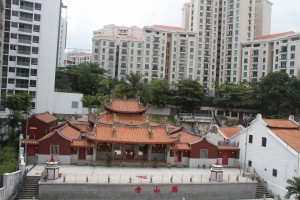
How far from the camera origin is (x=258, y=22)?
84.9 m

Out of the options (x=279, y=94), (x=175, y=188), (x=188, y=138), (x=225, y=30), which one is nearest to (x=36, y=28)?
(x=188, y=138)

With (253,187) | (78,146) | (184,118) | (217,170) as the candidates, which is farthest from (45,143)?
(184,118)

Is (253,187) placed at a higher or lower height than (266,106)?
lower

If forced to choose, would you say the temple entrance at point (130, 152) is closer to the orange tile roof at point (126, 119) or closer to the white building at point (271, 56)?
the orange tile roof at point (126, 119)

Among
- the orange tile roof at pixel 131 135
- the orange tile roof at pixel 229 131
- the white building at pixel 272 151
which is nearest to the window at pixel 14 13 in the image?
the orange tile roof at pixel 131 135

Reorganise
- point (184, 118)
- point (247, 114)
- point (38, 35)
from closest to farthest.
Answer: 1. point (38, 35)
2. point (184, 118)
3. point (247, 114)

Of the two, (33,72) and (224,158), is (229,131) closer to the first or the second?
(224,158)

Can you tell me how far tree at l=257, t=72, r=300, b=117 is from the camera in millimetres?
57188

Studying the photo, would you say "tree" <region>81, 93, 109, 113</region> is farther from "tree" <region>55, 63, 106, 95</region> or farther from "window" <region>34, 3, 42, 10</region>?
"window" <region>34, 3, 42, 10</region>

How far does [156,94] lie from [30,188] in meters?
37.6

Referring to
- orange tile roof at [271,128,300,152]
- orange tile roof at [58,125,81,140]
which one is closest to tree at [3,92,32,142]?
orange tile roof at [58,125,81,140]

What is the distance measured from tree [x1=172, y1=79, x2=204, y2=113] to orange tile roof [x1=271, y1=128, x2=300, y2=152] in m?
28.1

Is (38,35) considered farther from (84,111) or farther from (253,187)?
(253,187)

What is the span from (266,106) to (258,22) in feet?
106
